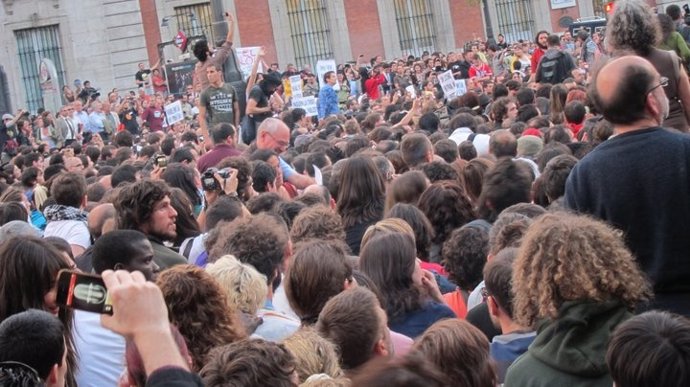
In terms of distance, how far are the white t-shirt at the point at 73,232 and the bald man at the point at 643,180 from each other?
5.01 meters

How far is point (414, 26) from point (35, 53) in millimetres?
12929

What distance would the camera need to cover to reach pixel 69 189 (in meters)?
10.0

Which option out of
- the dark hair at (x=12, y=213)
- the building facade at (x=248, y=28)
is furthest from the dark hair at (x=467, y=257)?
the building facade at (x=248, y=28)

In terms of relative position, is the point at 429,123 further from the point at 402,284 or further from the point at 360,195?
the point at 402,284

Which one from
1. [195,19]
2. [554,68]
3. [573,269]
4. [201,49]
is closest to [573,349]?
[573,269]

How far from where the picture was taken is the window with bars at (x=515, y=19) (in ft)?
148

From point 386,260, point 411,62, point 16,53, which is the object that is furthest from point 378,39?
point 386,260

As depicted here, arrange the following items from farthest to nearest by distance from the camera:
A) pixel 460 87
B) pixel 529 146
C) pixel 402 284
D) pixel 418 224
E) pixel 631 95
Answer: pixel 460 87 < pixel 529 146 < pixel 418 224 < pixel 402 284 < pixel 631 95

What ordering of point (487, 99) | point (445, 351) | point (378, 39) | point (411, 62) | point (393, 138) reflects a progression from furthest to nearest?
point (378, 39) → point (411, 62) → point (487, 99) → point (393, 138) → point (445, 351)

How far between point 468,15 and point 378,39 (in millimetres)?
3454

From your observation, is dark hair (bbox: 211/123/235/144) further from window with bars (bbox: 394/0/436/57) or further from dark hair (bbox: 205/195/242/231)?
window with bars (bbox: 394/0/436/57)

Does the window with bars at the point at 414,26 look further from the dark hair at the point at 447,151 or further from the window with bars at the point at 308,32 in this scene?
the dark hair at the point at 447,151

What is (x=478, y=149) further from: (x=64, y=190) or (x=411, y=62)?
(x=411, y=62)

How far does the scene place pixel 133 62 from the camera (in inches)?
1486
